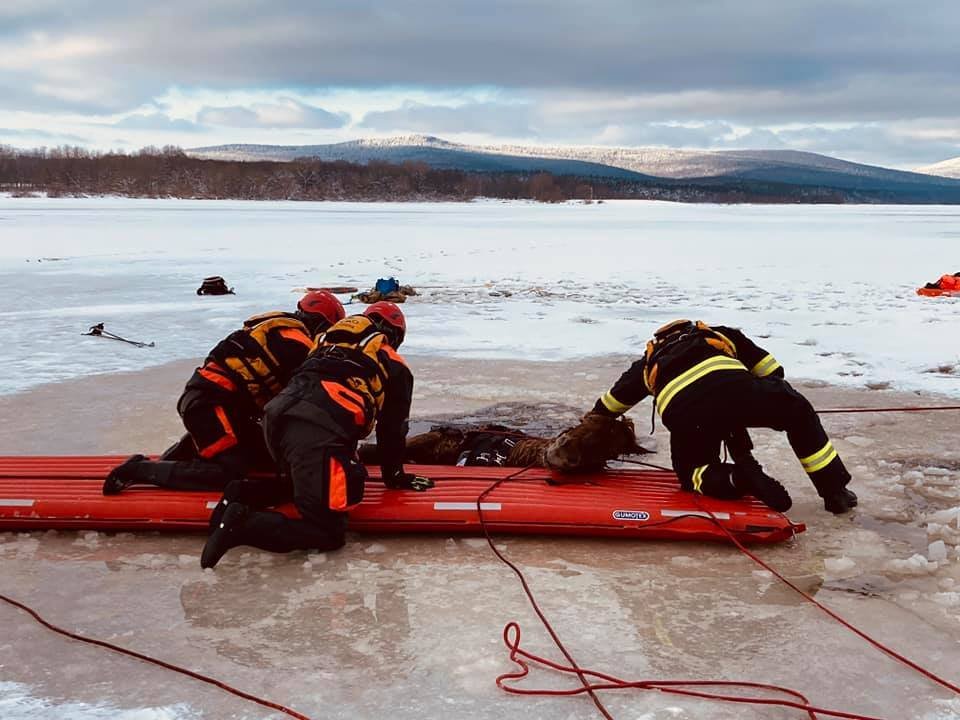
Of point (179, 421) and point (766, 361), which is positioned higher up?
point (766, 361)

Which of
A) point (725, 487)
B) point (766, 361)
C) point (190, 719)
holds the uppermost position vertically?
point (766, 361)

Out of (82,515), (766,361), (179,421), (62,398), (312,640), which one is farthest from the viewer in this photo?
(62,398)

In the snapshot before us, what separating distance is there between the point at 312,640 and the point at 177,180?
90757 mm

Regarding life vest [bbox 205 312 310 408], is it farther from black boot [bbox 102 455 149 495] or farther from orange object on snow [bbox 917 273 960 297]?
orange object on snow [bbox 917 273 960 297]

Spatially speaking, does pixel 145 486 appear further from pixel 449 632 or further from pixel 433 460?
pixel 449 632

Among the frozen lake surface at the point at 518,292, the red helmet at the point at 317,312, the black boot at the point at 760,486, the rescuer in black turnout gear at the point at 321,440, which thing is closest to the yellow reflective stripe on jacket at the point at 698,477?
the black boot at the point at 760,486

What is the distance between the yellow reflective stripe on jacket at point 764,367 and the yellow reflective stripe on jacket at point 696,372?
289mm

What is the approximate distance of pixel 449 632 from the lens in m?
3.07

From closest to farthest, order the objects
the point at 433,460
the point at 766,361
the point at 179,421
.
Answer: the point at 766,361, the point at 433,460, the point at 179,421

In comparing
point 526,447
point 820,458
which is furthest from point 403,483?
point 820,458

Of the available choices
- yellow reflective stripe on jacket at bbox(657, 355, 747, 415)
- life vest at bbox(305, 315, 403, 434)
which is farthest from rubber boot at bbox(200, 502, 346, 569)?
yellow reflective stripe on jacket at bbox(657, 355, 747, 415)

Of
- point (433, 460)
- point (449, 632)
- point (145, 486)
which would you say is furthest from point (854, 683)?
point (145, 486)

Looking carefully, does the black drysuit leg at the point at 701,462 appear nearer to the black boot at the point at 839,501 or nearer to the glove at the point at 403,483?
the black boot at the point at 839,501

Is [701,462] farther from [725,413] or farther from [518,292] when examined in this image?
[518,292]
